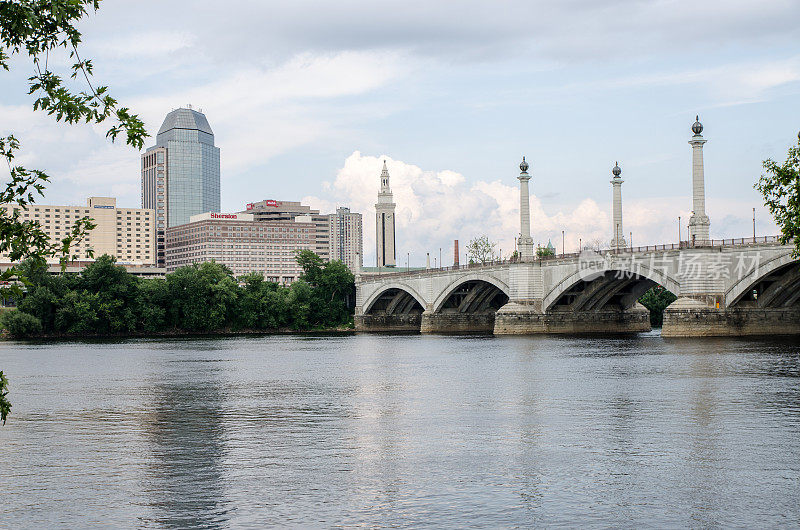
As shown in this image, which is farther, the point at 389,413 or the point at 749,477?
the point at 389,413

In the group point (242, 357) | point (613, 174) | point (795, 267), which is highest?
point (613, 174)

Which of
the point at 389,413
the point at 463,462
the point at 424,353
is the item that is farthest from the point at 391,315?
the point at 463,462

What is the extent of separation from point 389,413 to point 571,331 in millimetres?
74612

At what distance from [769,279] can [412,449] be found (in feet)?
206

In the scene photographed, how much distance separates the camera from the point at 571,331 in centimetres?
10544

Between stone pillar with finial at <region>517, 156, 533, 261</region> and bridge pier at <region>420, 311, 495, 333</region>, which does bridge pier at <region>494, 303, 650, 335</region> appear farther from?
bridge pier at <region>420, 311, 495, 333</region>

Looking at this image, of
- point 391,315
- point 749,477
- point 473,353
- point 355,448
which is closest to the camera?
point 749,477

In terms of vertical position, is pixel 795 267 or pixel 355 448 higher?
pixel 795 267

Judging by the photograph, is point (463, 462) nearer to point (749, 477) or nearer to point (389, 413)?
point (749, 477)

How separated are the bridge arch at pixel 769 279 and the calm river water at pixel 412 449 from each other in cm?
2519

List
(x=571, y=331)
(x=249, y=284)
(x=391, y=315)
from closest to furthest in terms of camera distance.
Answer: (x=571, y=331), (x=249, y=284), (x=391, y=315)

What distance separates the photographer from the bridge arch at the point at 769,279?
2906 inches

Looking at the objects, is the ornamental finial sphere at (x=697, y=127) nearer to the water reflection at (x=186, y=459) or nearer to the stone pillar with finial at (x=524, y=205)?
the stone pillar with finial at (x=524, y=205)

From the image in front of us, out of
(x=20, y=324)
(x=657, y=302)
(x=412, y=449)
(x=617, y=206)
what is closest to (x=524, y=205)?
(x=617, y=206)
